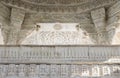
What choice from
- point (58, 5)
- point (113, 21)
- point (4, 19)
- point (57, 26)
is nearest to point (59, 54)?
point (57, 26)

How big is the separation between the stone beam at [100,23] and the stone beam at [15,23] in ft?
9.62

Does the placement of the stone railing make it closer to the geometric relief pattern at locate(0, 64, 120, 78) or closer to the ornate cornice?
the geometric relief pattern at locate(0, 64, 120, 78)

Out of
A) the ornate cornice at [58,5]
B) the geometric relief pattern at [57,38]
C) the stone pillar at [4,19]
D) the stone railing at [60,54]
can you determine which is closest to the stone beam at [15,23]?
the stone pillar at [4,19]

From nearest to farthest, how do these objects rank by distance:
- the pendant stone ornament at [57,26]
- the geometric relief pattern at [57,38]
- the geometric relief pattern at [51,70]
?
the geometric relief pattern at [51,70], the geometric relief pattern at [57,38], the pendant stone ornament at [57,26]

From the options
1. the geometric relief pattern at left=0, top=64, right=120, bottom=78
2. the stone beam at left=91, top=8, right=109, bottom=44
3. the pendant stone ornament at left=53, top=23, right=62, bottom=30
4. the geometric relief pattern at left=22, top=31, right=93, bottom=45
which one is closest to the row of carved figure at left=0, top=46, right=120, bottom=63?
the geometric relief pattern at left=0, top=64, right=120, bottom=78

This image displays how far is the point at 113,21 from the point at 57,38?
2.28m

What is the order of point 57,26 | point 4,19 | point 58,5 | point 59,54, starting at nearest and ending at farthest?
point 59,54
point 4,19
point 57,26
point 58,5

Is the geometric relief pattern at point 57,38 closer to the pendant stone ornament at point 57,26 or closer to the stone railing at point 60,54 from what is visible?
the pendant stone ornament at point 57,26

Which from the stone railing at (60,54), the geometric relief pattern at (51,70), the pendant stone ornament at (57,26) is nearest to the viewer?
the geometric relief pattern at (51,70)

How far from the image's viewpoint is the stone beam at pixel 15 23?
10.1 m

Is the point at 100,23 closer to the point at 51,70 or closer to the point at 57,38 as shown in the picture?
the point at 57,38

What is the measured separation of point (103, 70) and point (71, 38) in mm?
3238

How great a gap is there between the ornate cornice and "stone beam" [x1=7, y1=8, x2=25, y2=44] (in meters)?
0.26

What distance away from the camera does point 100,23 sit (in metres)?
10.5
